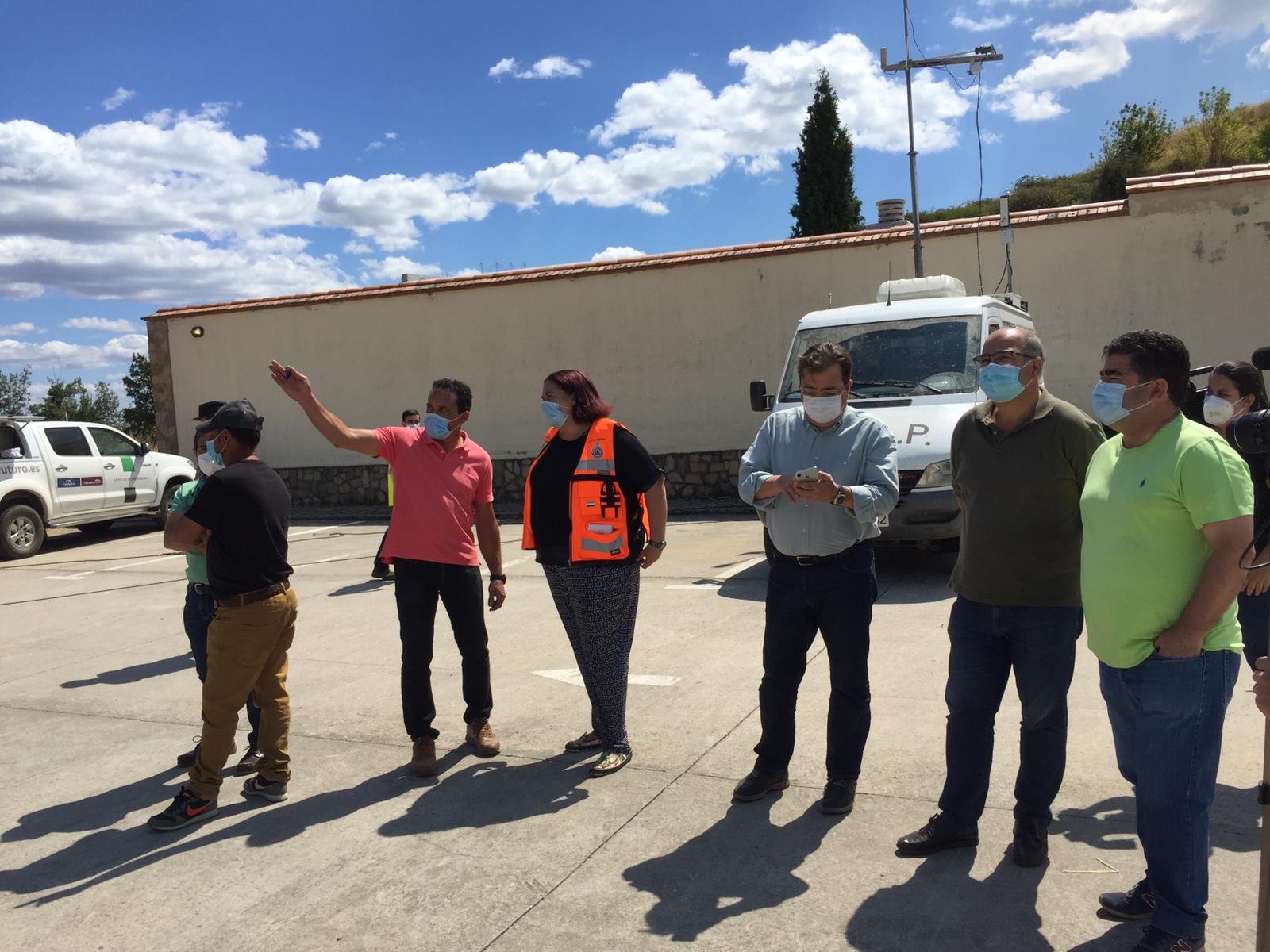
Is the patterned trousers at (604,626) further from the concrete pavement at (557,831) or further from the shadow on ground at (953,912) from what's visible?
the shadow on ground at (953,912)

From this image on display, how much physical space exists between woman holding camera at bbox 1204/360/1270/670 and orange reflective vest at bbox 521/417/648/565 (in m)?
2.52

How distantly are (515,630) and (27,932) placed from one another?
4.25 metres

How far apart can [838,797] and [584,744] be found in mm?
1358

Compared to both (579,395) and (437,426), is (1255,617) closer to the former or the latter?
(579,395)

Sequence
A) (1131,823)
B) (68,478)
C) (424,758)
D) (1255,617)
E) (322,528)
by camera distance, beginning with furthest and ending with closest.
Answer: (322,528), (68,478), (424,758), (1255,617), (1131,823)

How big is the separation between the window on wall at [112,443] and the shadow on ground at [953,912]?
49.2ft

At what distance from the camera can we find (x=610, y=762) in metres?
4.44

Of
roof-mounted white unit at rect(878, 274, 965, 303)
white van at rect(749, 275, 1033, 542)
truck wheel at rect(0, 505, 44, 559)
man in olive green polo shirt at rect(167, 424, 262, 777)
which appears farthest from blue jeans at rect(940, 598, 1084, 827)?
truck wheel at rect(0, 505, 44, 559)

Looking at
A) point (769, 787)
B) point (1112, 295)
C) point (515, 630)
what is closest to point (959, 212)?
point (1112, 295)

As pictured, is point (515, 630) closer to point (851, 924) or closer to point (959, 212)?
point (851, 924)

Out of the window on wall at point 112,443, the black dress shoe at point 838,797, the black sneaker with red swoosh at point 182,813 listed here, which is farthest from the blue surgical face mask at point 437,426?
the window on wall at point 112,443

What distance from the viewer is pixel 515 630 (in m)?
7.39

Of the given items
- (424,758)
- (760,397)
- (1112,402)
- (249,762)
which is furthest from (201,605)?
(760,397)

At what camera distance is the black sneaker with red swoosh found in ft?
13.3
